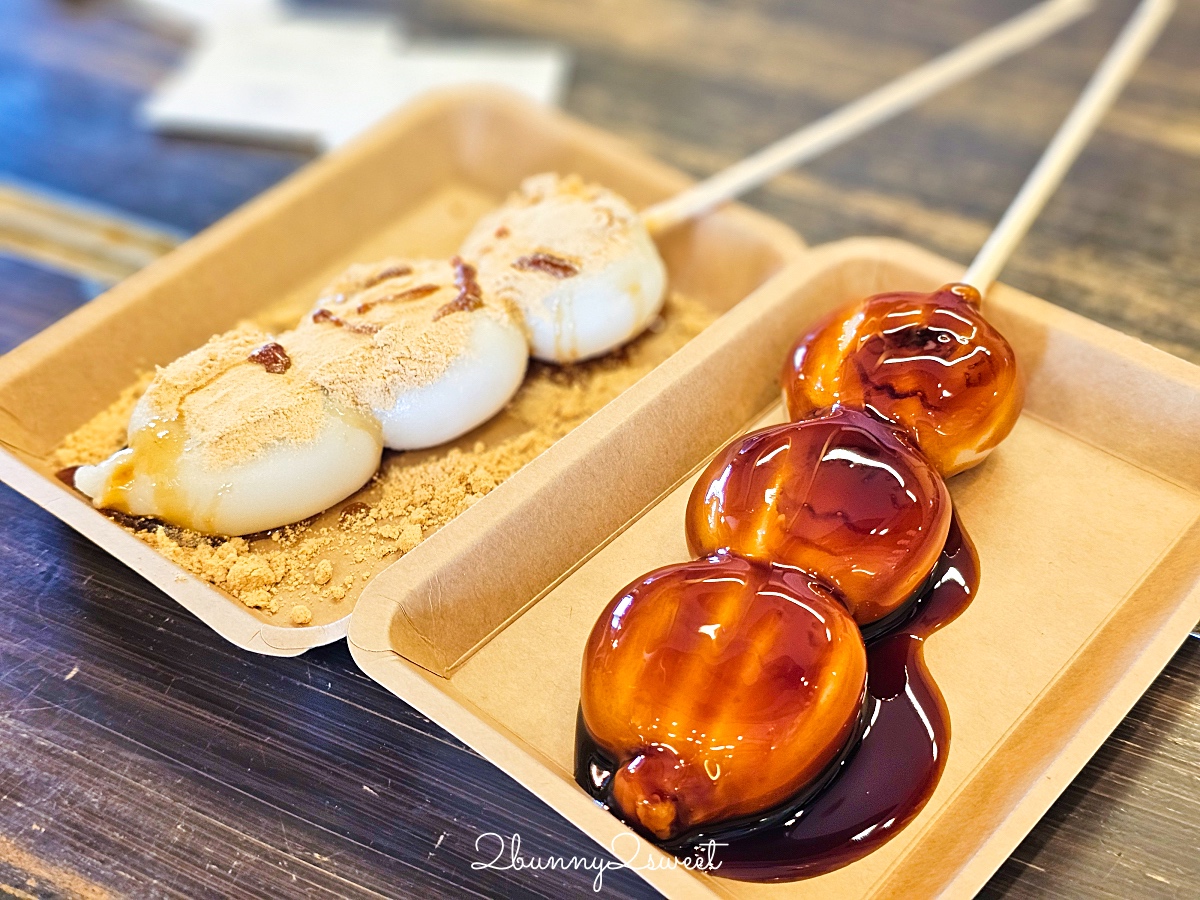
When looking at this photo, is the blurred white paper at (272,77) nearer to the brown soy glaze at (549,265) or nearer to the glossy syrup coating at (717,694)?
the brown soy glaze at (549,265)

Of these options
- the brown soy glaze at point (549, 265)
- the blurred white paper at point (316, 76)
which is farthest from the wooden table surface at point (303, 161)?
the brown soy glaze at point (549, 265)

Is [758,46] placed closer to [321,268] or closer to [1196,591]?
[321,268]

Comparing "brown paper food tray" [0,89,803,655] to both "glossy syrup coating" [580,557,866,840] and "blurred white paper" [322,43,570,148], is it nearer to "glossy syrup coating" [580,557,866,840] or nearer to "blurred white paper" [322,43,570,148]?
→ "glossy syrup coating" [580,557,866,840]

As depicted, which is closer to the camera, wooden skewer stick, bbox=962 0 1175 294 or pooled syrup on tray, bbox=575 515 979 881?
pooled syrup on tray, bbox=575 515 979 881

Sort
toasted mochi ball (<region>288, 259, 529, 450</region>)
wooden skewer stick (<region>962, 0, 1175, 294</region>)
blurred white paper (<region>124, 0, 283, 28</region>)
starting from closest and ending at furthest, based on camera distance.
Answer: toasted mochi ball (<region>288, 259, 529, 450</region>), wooden skewer stick (<region>962, 0, 1175, 294</region>), blurred white paper (<region>124, 0, 283, 28</region>)

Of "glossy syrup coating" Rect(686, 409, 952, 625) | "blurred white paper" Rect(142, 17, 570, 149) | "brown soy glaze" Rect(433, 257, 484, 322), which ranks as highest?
"glossy syrup coating" Rect(686, 409, 952, 625)

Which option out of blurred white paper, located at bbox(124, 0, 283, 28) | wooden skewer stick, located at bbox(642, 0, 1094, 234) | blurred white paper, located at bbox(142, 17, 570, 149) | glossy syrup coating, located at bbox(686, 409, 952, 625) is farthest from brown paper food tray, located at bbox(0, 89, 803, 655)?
blurred white paper, located at bbox(124, 0, 283, 28)

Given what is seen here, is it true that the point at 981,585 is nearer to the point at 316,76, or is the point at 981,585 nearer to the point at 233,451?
the point at 233,451
